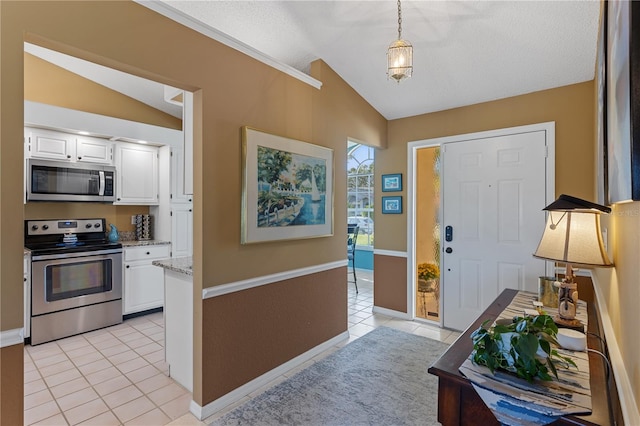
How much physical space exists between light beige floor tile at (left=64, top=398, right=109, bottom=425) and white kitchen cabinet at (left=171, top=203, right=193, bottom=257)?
7.17ft

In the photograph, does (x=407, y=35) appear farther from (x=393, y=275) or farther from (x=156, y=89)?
(x=156, y=89)

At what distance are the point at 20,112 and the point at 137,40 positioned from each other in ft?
2.31

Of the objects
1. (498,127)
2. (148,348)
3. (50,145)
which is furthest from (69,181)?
(498,127)

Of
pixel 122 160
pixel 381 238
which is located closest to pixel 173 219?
pixel 122 160

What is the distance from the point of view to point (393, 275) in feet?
13.2

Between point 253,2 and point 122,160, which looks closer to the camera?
point 253,2

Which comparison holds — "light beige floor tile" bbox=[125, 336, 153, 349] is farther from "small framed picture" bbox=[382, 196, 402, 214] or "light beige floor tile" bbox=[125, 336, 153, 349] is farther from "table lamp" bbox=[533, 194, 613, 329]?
"table lamp" bbox=[533, 194, 613, 329]

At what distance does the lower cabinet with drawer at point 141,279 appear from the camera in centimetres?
384

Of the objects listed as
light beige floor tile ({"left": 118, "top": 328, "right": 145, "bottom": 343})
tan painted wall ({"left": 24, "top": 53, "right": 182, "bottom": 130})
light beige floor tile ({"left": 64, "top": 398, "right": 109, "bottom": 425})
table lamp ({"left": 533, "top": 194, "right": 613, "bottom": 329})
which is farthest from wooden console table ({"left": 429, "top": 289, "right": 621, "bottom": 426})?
tan painted wall ({"left": 24, "top": 53, "right": 182, "bottom": 130})

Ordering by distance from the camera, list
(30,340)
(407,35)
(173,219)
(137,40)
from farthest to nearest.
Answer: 1. (173,219)
2. (30,340)
3. (407,35)
4. (137,40)

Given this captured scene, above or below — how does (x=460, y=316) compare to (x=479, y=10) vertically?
below

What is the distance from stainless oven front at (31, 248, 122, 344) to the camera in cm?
321

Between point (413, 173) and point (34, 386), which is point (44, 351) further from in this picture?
point (413, 173)

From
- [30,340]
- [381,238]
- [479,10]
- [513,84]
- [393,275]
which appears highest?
[479,10]
